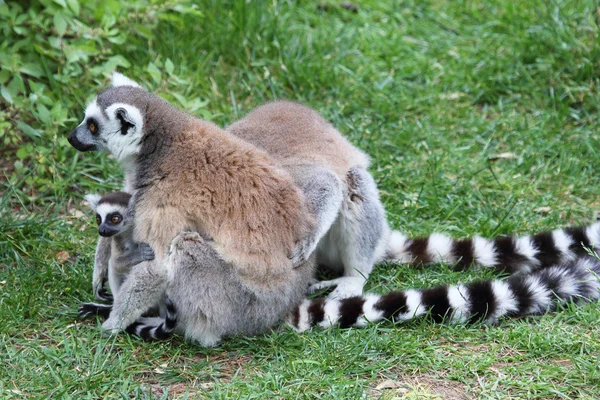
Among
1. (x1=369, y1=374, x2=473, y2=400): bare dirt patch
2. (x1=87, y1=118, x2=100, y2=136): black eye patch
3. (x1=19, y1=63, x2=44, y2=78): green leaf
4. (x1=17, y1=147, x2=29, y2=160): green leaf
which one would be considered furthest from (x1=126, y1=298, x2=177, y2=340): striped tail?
(x1=19, y1=63, x2=44, y2=78): green leaf

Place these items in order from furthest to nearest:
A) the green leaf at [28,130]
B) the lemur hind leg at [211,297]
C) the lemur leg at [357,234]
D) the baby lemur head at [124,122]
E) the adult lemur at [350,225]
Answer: the green leaf at [28,130] < the lemur leg at [357,234] < the adult lemur at [350,225] < the baby lemur head at [124,122] < the lemur hind leg at [211,297]

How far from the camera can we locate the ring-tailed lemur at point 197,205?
14.0 feet

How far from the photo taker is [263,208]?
172 inches

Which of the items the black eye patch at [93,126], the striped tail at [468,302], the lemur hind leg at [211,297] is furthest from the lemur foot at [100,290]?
the striped tail at [468,302]

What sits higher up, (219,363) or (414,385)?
(414,385)

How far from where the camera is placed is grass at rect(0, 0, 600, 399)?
405cm

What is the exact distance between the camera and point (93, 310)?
4.57 metres

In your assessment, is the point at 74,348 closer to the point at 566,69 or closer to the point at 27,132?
the point at 27,132

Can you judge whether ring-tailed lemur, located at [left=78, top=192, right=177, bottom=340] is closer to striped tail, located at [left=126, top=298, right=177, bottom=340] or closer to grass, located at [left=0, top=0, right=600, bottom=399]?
striped tail, located at [left=126, top=298, right=177, bottom=340]

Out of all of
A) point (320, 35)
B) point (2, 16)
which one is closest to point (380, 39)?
point (320, 35)

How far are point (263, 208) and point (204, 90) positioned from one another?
2732 mm

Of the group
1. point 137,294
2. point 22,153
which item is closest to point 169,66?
point 22,153

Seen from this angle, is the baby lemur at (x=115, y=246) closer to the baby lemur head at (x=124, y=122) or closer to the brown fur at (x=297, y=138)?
the baby lemur head at (x=124, y=122)

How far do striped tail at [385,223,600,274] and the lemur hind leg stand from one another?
3.72ft
